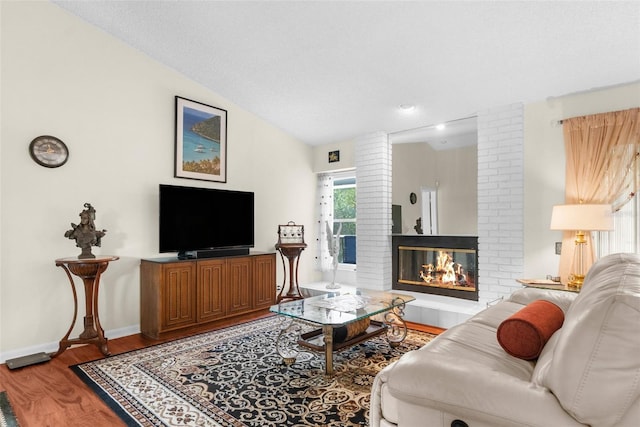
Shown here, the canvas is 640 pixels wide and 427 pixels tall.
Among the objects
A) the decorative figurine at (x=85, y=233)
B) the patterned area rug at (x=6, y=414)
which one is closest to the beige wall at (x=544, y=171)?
the decorative figurine at (x=85, y=233)

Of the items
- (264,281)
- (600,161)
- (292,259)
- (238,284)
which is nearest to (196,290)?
(238,284)

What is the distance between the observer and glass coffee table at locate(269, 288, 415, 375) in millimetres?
2611

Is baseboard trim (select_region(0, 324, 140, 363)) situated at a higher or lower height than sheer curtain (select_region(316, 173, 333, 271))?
lower

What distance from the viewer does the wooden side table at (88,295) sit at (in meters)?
3.02

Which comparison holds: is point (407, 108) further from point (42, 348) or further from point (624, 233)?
point (42, 348)

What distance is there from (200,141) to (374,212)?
2392 millimetres

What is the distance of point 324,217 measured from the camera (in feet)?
18.8

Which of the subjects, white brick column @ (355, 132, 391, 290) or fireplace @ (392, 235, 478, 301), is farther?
white brick column @ (355, 132, 391, 290)

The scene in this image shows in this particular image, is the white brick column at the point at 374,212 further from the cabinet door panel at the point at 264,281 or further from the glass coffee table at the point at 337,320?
the glass coffee table at the point at 337,320

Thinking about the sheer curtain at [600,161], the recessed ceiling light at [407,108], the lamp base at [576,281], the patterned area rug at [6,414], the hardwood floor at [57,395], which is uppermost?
the recessed ceiling light at [407,108]

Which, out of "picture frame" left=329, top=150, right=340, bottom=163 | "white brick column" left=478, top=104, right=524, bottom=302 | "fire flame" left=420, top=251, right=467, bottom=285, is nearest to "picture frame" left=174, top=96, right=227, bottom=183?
"picture frame" left=329, top=150, right=340, bottom=163

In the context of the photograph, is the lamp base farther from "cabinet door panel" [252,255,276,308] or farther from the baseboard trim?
the baseboard trim

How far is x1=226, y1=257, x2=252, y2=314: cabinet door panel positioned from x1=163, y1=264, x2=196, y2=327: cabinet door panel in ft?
1.46

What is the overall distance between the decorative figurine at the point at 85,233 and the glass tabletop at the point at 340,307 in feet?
5.55
